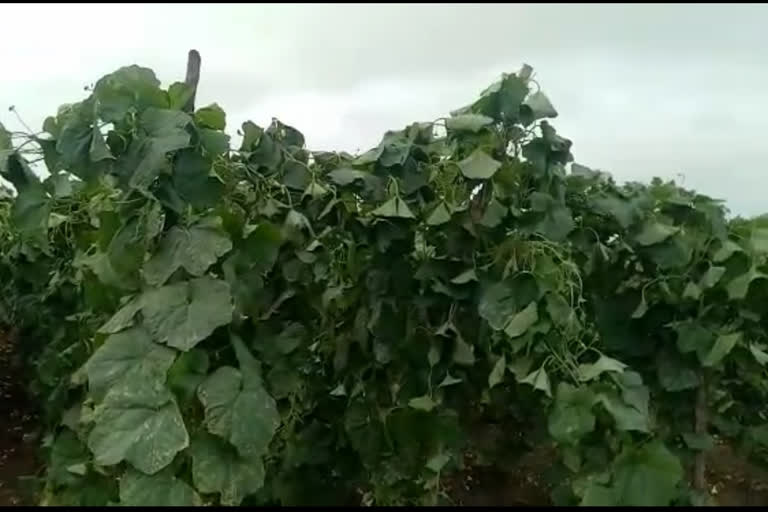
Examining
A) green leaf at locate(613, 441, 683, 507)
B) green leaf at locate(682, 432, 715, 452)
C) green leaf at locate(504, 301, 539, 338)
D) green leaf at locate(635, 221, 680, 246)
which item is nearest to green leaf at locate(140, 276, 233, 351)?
green leaf at locate(504, 301, 539, 338)

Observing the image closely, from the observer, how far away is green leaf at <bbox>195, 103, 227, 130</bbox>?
2.77m

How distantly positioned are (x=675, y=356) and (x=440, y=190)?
133 centimetres

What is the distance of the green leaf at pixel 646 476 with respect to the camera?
2.58 meters

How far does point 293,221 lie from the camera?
3275mm

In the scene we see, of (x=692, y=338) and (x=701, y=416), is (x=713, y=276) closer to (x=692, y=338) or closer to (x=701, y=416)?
(x=692, y=338)

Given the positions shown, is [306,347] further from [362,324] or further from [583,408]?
[583,408]

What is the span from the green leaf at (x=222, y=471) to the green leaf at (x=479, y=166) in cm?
112

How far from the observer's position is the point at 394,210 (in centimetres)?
311

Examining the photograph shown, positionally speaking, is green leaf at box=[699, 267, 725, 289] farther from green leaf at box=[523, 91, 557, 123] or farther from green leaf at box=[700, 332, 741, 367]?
green leaf at box=[523, 91, 557, 123]

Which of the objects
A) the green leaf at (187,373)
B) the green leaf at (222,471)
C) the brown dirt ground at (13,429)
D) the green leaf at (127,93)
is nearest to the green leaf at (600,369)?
the green leaf at (222,471)

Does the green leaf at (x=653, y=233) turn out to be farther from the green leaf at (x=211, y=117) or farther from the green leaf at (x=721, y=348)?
the green leaf at (x=211, y=117)

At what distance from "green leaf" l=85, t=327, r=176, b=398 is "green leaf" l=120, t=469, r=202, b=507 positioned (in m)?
0.24

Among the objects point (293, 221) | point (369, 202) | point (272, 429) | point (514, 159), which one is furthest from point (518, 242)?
point (272, 429)

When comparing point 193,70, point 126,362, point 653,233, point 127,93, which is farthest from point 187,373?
point 653,233
